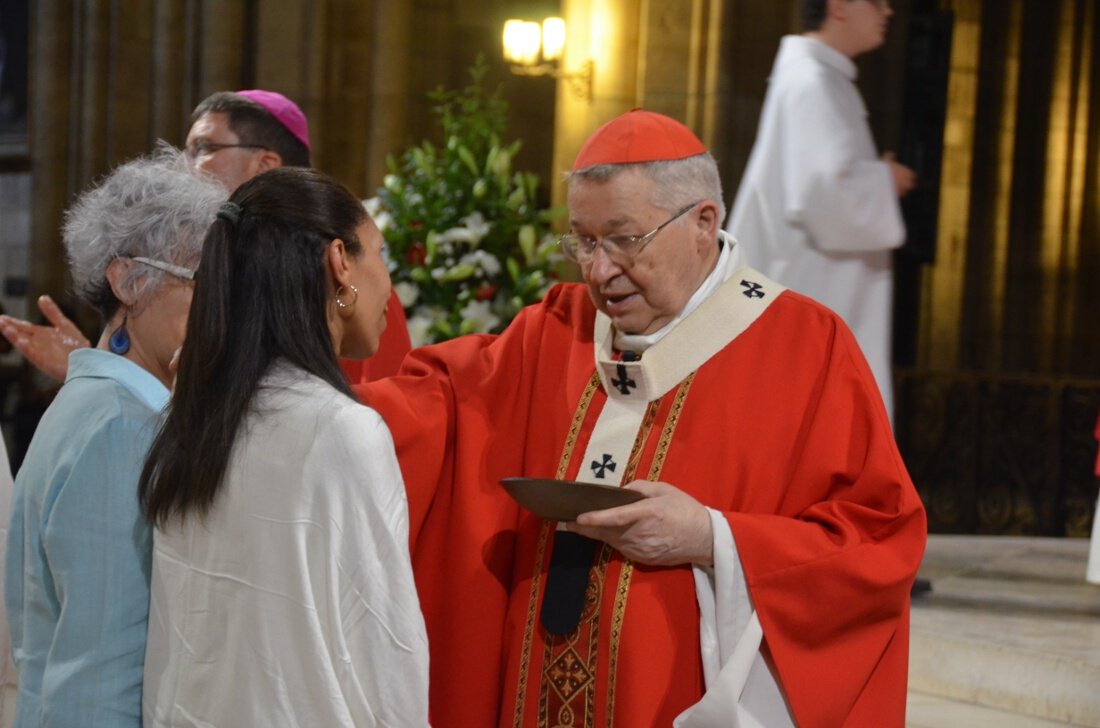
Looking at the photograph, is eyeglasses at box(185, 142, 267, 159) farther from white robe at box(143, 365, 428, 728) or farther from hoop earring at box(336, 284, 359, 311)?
white robe at box(143, 365, 428, 728)

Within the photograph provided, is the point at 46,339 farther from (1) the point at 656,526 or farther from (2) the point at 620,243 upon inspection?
(1) the point at 656,526

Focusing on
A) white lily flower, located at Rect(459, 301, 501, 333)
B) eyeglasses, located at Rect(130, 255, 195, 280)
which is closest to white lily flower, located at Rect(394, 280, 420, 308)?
white lily flower, located at Rect(459, 301, 501, 333)

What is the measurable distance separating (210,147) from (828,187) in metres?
2.20

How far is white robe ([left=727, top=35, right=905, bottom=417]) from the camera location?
5016mm

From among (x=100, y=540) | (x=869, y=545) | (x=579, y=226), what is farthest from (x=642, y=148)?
(x=100, y=540)

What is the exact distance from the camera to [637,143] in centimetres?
270

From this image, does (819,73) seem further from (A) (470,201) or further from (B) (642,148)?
(B) (642,148)

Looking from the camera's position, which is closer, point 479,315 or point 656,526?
point 656,526

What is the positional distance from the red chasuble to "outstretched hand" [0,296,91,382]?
0.89 meters

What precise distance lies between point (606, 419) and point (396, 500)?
3.05 feet

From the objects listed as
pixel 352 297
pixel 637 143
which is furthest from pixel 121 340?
pixel 637 143

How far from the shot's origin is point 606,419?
282cm

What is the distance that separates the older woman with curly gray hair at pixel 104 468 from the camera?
2.11 m

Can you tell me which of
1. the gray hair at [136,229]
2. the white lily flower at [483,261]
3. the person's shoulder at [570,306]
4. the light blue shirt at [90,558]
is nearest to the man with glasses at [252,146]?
the person's shoulder at [570,306]
